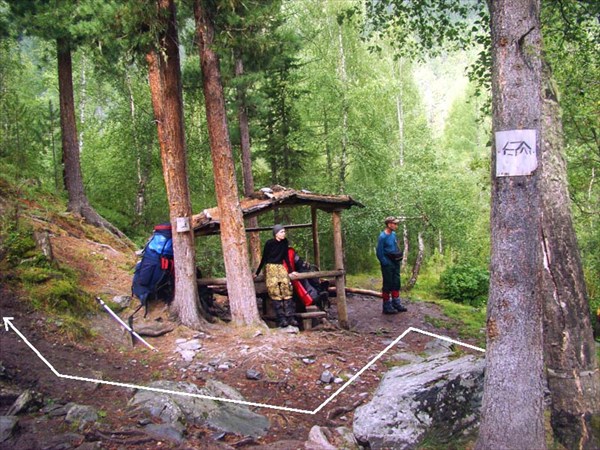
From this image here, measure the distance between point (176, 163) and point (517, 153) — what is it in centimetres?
587

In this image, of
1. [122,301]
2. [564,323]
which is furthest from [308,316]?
[564,323]

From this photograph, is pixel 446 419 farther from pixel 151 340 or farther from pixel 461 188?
pixel 461 188

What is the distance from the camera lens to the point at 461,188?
20062 mm

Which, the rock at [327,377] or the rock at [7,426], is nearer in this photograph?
the rock at [7,426]

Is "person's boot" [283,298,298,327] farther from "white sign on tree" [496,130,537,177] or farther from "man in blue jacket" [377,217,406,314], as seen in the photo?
"white sign on tree" [496,130,537,177]

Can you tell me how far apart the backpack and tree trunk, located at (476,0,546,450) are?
→ 20.6 ft

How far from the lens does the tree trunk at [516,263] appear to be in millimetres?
3555

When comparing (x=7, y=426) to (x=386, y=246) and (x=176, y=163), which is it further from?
(x=386, y=246)

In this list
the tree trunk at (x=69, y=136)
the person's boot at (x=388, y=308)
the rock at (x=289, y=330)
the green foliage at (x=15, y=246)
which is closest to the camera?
the green foliage at (x=15, y=246)

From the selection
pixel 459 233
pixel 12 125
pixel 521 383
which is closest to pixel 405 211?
pixel 459 233

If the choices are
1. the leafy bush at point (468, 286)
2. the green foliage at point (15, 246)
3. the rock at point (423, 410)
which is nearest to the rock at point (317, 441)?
the rock at point (423, 410)

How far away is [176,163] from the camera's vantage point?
26.7 feet

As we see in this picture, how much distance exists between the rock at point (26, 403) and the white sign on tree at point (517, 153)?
4693 mm

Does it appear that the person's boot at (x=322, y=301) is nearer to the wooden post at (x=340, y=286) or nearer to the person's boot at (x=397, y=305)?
the wooden post at (x=340, y=286)
